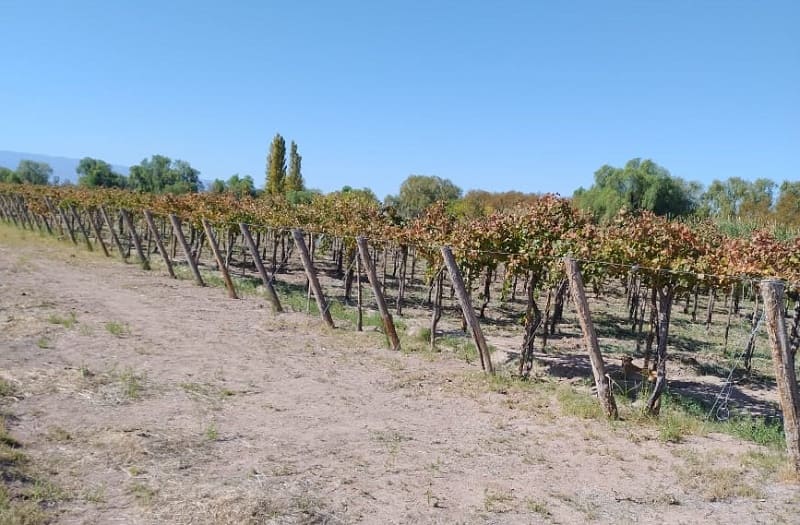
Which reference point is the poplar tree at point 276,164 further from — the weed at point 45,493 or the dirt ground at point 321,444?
the weed at point 45,493

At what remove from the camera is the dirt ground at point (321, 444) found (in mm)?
4520

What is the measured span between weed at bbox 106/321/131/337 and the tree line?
8403 mm

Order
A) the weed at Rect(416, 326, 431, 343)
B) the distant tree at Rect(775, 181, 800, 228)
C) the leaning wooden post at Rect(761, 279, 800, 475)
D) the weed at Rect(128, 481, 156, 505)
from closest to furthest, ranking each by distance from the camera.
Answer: the weed at Rect(128, 481, 156, 505)
the leaning wooden post at Rect(761, 279, 800, 475)
the weed at Rect(416, 326, 431, 343)
the distant tree at Rect(775, 181, 800, 228)

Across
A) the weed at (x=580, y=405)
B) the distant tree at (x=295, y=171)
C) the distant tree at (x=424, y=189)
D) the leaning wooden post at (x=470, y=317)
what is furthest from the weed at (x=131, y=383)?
the distant tree at (x=295, y=171)

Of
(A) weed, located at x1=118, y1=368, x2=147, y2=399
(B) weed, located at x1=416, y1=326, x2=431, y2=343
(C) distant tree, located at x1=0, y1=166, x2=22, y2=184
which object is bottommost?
(A) weed, located at x1=118, y1=368, x2=147, y2=399

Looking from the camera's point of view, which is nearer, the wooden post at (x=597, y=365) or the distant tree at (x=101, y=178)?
the wooden post at (x=597, y=365)

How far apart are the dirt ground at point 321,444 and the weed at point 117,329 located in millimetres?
41

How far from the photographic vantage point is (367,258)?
409 inches

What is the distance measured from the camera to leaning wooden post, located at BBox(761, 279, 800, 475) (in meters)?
5.45

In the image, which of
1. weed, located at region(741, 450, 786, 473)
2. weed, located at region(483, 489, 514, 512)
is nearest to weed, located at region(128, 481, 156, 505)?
weed, located at region(483, 489, 514, 512)

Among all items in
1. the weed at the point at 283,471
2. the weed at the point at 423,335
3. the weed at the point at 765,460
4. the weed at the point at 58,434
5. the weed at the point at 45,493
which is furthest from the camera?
the weed at the point at 423,335

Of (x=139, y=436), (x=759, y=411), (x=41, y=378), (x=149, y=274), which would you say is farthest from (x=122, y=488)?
(x=149, y=274)

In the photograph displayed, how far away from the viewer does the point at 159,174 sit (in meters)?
98.2

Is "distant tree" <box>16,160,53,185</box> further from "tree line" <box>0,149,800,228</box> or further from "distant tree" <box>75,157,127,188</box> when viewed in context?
"distant tree" <box>75,157,127,188</box>
